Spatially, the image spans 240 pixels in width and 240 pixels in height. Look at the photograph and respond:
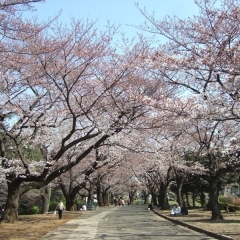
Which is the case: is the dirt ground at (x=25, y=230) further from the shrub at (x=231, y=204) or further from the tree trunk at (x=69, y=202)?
the shrub at (x=231, y=204)

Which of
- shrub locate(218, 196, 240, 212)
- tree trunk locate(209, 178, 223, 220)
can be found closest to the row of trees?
tree trunk locate(209, 178, 223, 220)

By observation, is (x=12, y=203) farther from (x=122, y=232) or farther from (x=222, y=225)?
(x=222, y=225)

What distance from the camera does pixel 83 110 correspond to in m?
13.3

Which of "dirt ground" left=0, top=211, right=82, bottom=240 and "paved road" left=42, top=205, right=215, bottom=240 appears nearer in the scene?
"paved road" left=42, top=205, right=215, bottom=240

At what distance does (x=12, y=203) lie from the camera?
1870 cm

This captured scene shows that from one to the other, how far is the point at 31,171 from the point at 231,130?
11750mm

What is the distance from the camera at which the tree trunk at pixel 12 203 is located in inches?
722

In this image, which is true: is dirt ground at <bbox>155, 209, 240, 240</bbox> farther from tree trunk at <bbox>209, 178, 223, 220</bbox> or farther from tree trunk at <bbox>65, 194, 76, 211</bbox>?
tree trunk at <bbox>65, 194, 76, 211</bbox>

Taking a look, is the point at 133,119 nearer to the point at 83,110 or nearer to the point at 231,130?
the point at 83,110

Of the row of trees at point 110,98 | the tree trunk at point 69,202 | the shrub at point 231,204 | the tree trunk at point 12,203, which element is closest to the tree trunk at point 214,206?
the row of trees at point 110,98

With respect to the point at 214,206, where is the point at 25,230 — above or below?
below

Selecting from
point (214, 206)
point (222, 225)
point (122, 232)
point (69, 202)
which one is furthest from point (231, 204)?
point (122, 232)

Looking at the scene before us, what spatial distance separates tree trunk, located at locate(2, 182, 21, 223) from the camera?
60.1ft

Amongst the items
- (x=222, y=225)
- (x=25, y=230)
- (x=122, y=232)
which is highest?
(x=25, y=230)
